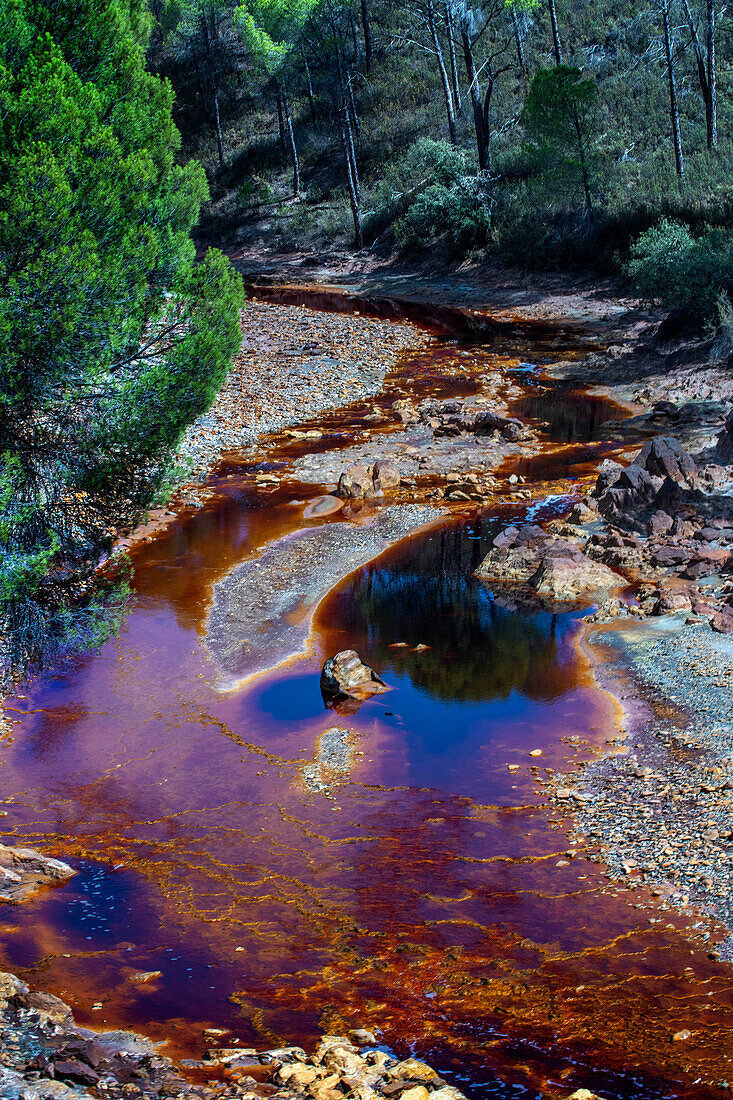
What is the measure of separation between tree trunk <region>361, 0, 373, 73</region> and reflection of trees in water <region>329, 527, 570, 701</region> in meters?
59.7

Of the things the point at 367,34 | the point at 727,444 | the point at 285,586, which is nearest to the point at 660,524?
the point at 727,444

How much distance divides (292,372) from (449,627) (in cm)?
1799

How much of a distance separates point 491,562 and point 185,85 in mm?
79059

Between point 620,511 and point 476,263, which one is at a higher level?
point 476,263

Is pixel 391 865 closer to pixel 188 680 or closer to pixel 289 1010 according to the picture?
pixel 289 1010

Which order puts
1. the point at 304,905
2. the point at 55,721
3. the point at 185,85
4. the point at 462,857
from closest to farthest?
the point at 304,905 < the point at 462,857 < the point at 55,721 < the point at 185,85

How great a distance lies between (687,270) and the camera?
2727cm

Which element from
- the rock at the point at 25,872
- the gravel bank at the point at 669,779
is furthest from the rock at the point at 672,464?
the rock at the point at 25,872

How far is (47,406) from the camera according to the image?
10797 mm

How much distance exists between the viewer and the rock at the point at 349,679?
40.9 ft

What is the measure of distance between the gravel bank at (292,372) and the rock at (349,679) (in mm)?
9491

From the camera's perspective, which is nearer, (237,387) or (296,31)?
(237,387)

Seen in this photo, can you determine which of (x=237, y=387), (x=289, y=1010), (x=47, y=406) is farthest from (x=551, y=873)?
(x=237, y=387)

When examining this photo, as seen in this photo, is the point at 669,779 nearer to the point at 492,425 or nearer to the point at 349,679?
the point at 349,679
